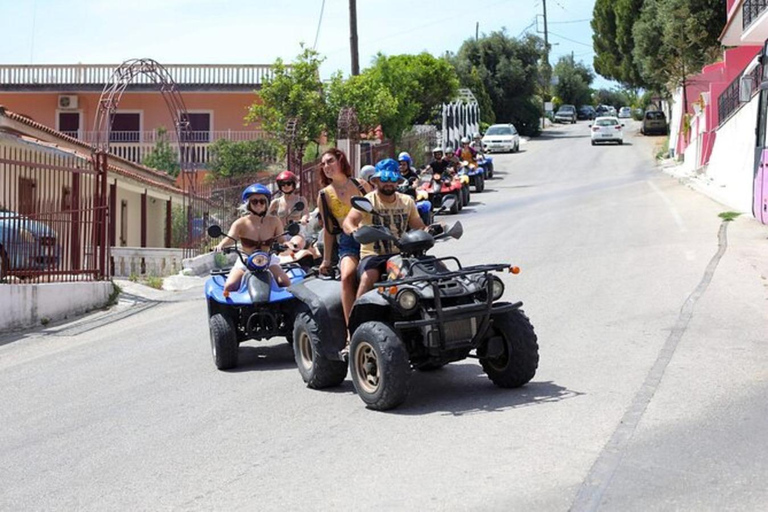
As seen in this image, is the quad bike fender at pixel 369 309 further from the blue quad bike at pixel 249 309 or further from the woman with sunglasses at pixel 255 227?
the woman with sunglasses at pixel 255 227

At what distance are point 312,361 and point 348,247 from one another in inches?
39.2

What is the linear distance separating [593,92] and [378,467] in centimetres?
12333

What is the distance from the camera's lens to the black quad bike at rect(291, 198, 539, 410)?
8.06 metres

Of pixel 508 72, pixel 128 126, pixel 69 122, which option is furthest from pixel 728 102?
pixel 508 72

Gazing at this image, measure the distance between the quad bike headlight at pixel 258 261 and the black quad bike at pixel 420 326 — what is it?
5.59 ft

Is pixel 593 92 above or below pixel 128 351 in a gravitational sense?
above

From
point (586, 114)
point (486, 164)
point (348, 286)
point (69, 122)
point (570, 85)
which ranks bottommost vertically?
point (348, 286)

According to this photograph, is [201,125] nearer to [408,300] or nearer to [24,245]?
[24,245]

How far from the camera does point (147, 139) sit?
45031 millimetres

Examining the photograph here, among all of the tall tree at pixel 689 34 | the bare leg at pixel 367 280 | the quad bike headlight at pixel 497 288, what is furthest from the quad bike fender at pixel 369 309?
the tall tree at pixel 689 34

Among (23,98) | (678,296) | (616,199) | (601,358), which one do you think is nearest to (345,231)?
(601,358)

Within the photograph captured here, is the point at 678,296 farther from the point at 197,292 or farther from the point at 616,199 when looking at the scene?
the point at 616,199

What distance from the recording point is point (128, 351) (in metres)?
12.3

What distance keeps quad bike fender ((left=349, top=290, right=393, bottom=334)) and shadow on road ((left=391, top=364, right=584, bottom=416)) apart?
56 centimetres
